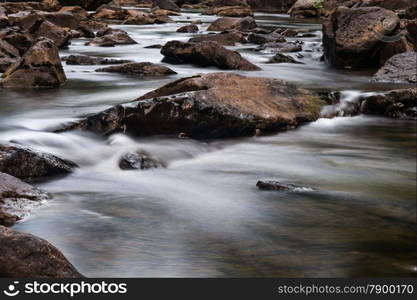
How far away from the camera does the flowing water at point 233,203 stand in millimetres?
3820

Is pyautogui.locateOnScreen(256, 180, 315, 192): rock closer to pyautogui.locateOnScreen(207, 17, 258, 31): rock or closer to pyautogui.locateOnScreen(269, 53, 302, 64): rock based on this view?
pyautogui.locateOnScreen(269, 53, 302, 64): rock

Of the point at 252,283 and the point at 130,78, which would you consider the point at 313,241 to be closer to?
the point at 252,283

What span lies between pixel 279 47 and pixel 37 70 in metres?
7.30

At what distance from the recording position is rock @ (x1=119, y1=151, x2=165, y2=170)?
5.89 metres

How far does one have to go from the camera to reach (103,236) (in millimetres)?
A: 4172

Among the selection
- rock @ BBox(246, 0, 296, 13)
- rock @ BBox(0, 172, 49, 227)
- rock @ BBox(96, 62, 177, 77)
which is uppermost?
rock @ BBox(0, 172, 49, 227)

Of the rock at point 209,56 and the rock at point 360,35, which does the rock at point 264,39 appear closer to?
the rock at point 360,35

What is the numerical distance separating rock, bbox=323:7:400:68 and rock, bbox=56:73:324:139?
5464mm

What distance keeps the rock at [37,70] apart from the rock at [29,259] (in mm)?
6886

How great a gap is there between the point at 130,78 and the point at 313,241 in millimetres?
7324

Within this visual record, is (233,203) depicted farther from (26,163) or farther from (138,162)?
(26,163)

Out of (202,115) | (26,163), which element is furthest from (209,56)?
(26,163)

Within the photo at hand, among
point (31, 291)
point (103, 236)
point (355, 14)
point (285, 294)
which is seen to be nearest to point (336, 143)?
point (103, 236)

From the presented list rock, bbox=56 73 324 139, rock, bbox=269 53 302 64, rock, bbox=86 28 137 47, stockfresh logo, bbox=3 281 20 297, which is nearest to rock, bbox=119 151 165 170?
rock, bbox=56 73 324 139
